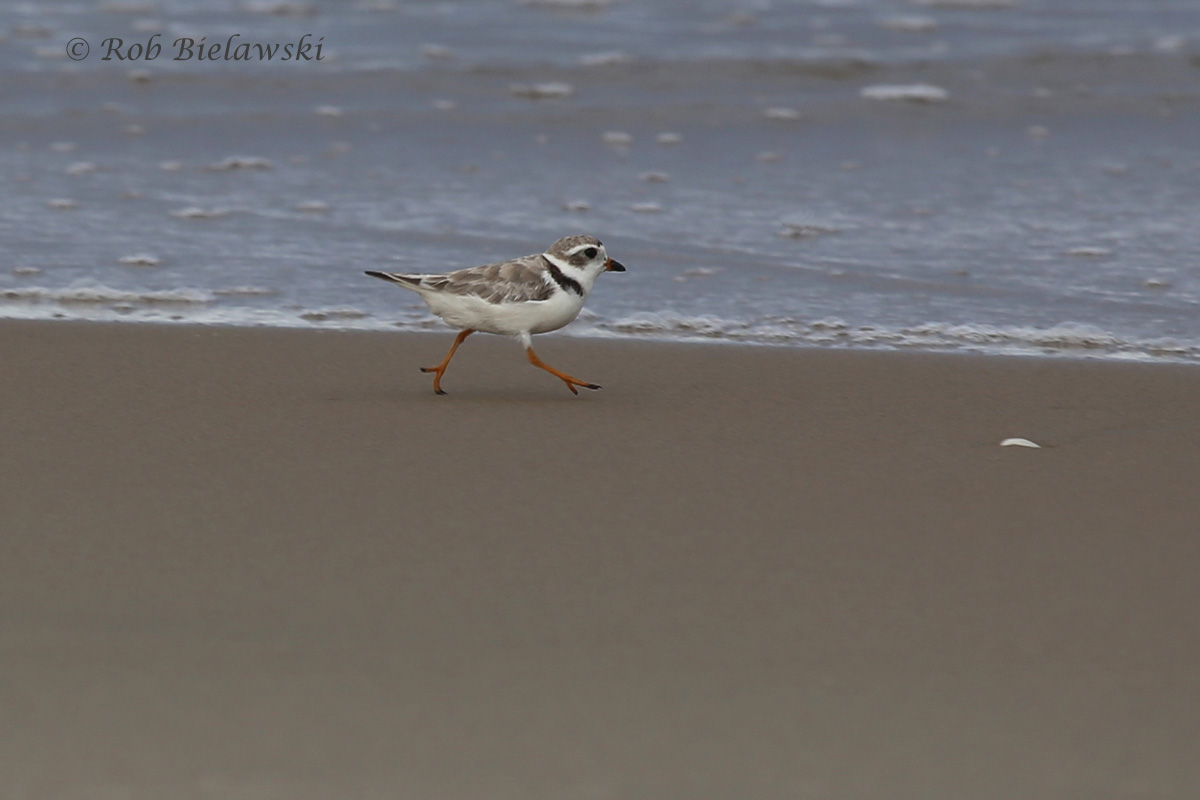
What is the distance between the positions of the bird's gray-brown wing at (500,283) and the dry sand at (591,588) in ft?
1.11

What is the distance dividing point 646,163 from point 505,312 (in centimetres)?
468

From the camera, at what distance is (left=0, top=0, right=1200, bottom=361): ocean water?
6133 mm

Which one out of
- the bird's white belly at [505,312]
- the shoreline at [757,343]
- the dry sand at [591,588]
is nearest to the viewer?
the dry sand at [591,588]

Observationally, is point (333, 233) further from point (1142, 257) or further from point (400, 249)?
point (1142, 257)

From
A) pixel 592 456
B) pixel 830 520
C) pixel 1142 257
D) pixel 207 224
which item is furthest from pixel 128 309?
pixel 1142 257

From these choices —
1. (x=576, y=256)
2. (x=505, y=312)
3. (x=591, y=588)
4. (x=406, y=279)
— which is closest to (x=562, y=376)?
(x=505, y=312)

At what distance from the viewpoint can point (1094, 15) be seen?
14.9 m

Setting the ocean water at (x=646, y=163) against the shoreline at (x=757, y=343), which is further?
the ocean water at (x=646, y=163)

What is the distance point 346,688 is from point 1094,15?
→ 45.8ft

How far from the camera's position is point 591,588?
10.4ft

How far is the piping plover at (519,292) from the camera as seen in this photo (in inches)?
186

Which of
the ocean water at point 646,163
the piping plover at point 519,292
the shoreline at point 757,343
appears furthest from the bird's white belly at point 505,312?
the ocean water at point 646,163

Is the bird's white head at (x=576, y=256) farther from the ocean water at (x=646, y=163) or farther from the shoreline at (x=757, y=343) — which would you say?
the ocean water at (x=646, y=163)

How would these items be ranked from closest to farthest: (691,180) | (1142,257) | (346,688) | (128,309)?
(346,688)
(128,309)
(1142,257)
(691,180)
